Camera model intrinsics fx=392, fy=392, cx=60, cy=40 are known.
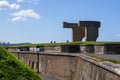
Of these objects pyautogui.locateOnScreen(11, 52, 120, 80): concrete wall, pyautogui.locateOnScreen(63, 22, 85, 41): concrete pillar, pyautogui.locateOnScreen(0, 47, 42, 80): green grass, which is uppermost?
pyautogui.locateOnScreen(63, 22, 85, 41): concrete pillar

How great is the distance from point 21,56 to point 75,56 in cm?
2347

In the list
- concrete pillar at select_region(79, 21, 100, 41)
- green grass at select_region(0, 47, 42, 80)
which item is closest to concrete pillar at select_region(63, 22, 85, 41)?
concrete pillar at select_region(79, 21, 100, 41)

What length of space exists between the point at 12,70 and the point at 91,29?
47030 mm

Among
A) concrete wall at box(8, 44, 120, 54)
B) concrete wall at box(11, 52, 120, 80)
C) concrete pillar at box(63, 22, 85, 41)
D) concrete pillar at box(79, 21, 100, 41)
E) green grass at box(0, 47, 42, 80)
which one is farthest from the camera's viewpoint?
concrete pillar at box(63, 22, 85, 41)

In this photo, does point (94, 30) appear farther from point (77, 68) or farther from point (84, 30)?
point (77, 68)

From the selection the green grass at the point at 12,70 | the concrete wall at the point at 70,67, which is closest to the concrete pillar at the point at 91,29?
the concrete wall at the point at 70,67

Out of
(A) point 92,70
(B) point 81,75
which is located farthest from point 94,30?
(A) point 92,70

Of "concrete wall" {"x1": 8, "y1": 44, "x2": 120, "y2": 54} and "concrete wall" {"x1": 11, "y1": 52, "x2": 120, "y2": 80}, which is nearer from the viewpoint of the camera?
"concrete wall" {"x1": 11, "y1": 52, "x2": 120, "y2": 80}

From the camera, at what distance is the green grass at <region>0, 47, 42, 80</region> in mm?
8771

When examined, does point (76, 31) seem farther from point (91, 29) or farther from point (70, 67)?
point (70, 67)

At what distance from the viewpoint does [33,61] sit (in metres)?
47.8

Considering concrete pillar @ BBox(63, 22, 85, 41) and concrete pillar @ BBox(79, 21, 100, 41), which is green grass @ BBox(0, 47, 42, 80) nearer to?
concrete pillar @ BBox(79, 21, 100, 41)

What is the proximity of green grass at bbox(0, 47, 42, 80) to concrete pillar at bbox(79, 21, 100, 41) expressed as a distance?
46.0 m

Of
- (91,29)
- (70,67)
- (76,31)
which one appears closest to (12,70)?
(70,67)
